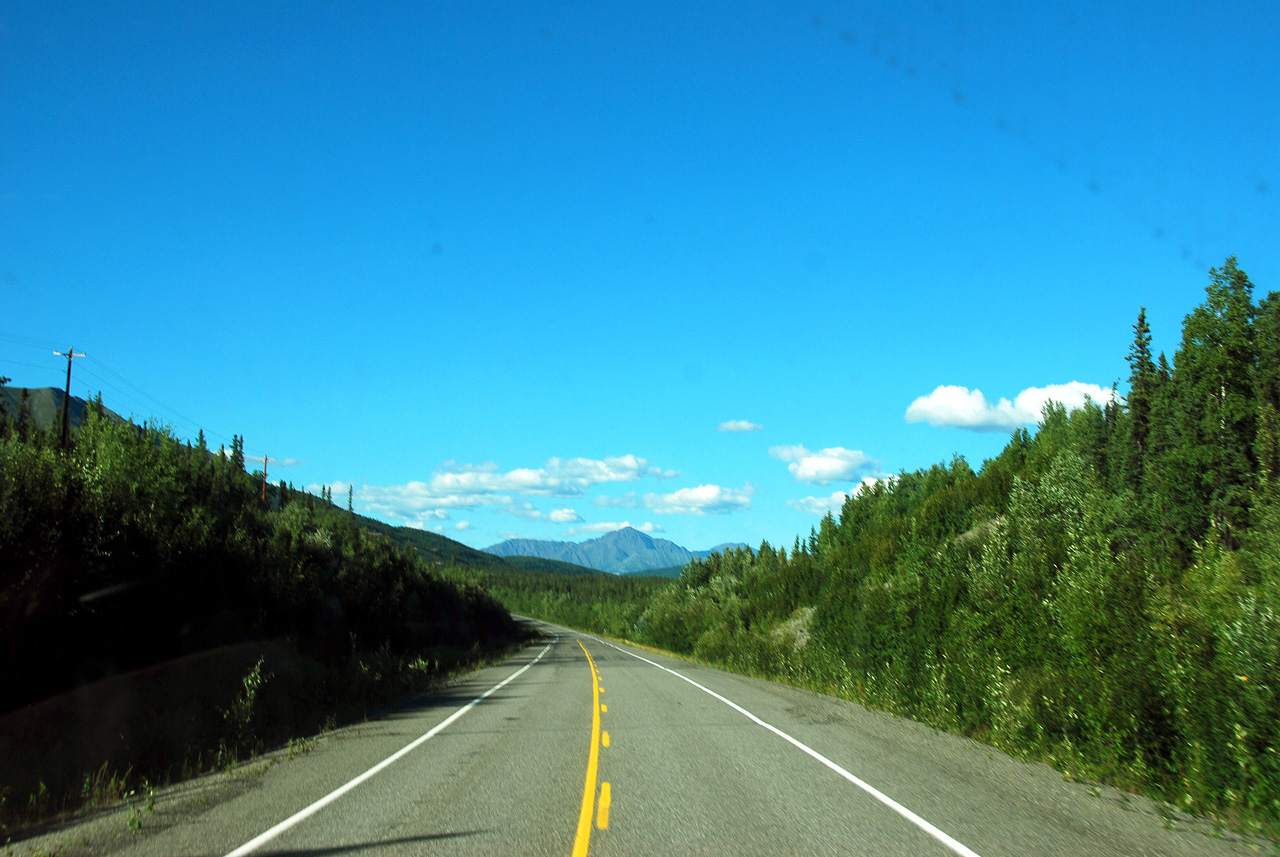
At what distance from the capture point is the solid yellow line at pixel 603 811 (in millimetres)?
7823

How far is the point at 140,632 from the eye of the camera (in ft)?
48.9

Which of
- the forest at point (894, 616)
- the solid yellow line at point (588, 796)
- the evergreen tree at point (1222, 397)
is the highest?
the evergreen tree at point (1222, 397)

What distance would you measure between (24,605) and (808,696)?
62.0ft

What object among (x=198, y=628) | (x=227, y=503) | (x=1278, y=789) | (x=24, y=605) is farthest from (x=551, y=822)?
(x=227, y=503)

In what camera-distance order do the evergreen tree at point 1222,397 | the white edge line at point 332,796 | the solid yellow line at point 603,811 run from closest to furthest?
the white edge line at point 332,796 → the solid yellow line at point 603,811 → the evergreen tree at point 1222,397

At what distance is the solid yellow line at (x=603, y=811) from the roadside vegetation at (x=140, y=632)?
575 centimetres

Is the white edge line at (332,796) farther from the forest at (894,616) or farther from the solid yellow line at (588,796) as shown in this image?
the forest at (894,616)

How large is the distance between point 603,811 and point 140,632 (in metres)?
10.8

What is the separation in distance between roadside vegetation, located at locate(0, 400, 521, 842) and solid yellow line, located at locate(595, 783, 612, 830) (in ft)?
18.9

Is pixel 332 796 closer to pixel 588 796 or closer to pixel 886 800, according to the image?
pixel 588 796

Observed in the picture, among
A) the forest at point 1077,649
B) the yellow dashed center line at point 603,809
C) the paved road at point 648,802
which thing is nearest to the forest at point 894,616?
→ the forest at point 1077,649

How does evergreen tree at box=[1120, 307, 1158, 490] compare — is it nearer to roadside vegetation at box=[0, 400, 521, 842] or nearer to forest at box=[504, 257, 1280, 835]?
forest at box=[504, 257, 1280, 835]

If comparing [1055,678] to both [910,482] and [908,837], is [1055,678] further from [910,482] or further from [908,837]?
[910,482]

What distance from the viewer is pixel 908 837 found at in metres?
7.32
